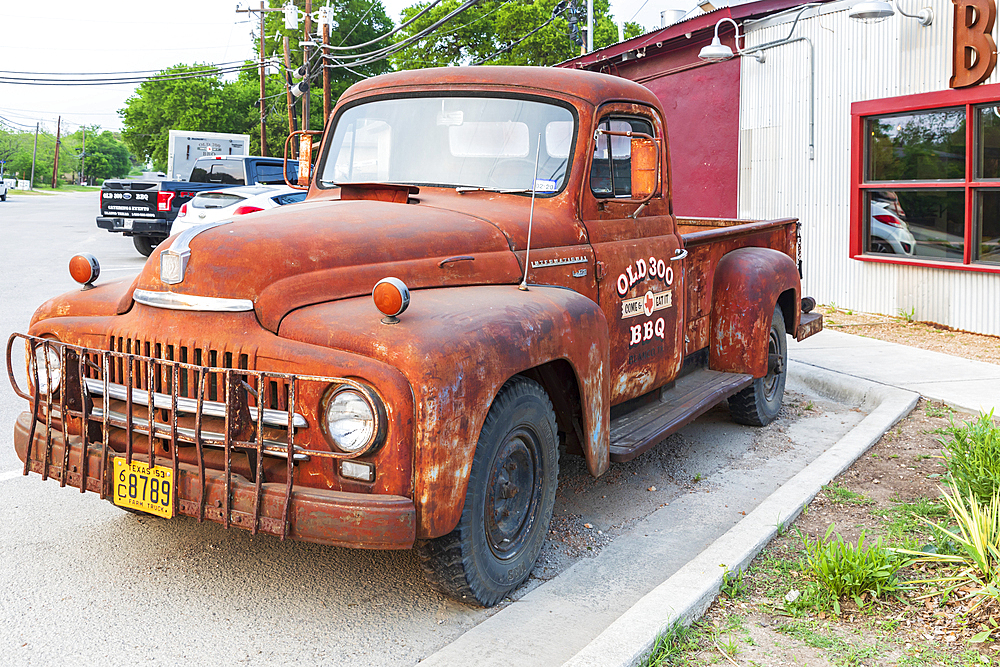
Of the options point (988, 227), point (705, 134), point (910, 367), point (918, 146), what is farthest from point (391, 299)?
point (705, 134)

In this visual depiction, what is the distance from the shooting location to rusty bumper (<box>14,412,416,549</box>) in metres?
2.99

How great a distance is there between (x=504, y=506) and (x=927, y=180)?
28.1 ft

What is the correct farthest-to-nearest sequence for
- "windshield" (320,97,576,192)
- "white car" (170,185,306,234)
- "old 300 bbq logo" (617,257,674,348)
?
1. "white car" (170,185,306,234)
2. "old 300 bbq logo" (617,257,674,348)
3. "windshield" (320,97,576,192)

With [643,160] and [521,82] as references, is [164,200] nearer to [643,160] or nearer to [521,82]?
[521,82]

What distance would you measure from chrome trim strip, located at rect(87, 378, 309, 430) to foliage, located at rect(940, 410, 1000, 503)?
9.42ft

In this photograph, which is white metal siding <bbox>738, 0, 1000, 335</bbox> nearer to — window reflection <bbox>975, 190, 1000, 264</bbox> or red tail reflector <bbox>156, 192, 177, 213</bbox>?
window reflection <bbox>975, 190, 1000, 264</bbox>

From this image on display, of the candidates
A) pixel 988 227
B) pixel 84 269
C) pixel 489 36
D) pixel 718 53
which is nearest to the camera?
pixel 84 269

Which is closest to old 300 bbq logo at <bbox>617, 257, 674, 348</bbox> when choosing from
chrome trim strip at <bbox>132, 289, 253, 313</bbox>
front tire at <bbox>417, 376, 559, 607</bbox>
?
front tire at <bbox>417, 376, 559, 607</bbox>

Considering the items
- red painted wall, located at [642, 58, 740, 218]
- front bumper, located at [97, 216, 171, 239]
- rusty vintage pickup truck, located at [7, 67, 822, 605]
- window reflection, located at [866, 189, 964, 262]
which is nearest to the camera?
rusty vintage pickup truck, located at [7, 67, 822, 605]

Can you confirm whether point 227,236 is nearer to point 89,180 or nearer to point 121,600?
point 121,600

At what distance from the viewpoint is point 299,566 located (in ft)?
12.9

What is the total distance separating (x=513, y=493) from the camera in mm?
3580

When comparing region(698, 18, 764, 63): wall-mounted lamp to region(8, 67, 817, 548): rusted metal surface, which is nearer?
region(8, 67, 817, 548): rusted metal surface

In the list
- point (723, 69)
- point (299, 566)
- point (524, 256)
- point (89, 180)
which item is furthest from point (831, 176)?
point (89, 180)
